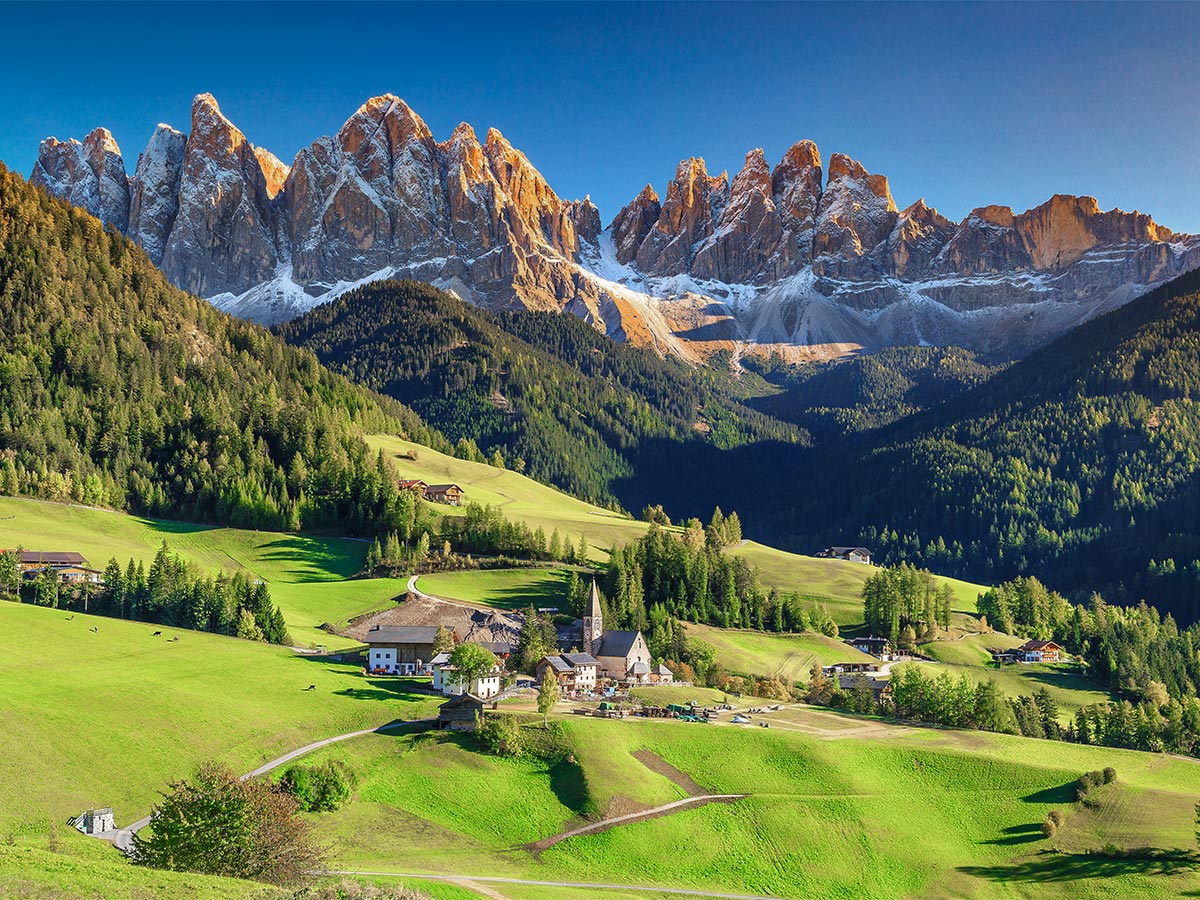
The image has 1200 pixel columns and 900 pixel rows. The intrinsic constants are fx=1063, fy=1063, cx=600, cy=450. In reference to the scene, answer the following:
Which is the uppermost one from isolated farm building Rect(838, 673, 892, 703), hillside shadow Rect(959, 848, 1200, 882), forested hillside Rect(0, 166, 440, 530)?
forested hillside Rect(0, 166, 440, 530)

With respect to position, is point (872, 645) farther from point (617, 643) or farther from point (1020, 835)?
point (1020, 835)

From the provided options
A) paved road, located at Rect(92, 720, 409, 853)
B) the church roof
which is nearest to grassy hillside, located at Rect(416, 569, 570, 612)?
the church roof

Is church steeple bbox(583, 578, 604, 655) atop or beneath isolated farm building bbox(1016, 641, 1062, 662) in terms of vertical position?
atop

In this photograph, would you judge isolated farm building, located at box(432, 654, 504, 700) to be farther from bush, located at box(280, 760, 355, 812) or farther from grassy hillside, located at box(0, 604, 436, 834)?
bush, located at box(280, 760, 355, 812)

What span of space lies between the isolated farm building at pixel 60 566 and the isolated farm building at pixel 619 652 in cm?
5751

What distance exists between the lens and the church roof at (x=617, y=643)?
12100 centimetres

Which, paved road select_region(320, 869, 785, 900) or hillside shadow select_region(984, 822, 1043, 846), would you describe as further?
hillside shadow select_region(984, 822, 1043, 846)

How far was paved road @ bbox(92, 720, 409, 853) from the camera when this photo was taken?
194ft

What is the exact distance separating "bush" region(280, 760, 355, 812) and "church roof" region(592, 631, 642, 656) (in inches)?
2008

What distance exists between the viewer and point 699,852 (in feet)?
238

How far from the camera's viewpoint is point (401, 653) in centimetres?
11581

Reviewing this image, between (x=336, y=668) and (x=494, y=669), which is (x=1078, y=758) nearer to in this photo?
(x=494, y=669)

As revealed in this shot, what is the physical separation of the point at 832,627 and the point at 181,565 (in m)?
91.7

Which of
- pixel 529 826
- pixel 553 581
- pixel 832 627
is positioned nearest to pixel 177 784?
pixel 529 826
